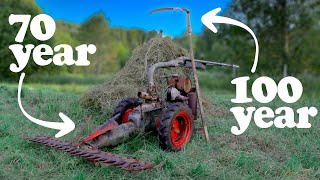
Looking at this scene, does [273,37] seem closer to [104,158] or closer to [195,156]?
[195,156]

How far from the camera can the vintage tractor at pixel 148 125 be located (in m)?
4.23

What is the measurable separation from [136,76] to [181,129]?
2474 mm

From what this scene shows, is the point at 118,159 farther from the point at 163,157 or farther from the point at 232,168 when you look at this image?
the point at 232,168

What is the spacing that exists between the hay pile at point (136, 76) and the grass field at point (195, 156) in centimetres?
46

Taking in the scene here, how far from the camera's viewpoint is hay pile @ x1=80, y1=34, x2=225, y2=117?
7324 millimetres

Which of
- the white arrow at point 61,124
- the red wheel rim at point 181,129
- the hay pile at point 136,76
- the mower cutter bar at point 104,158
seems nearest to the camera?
the mower cutter bar at point 104,158

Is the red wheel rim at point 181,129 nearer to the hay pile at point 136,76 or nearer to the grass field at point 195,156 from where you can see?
the grass field at point 195,156

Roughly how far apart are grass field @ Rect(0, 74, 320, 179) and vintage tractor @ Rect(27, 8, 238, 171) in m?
0.16

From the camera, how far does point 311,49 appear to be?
452 inches

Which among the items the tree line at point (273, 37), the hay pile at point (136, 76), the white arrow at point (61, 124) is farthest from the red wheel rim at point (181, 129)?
the tree line at point (273, 37)

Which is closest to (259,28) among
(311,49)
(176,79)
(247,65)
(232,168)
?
(247,65)

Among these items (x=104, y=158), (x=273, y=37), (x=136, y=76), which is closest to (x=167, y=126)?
(x=104, y=158)

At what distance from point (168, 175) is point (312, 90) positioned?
8700 mm

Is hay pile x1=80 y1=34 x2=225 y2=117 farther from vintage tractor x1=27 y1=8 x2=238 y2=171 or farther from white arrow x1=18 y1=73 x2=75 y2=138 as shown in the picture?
vintage tractor x1=27 y1=8 x2=238 y2=171
